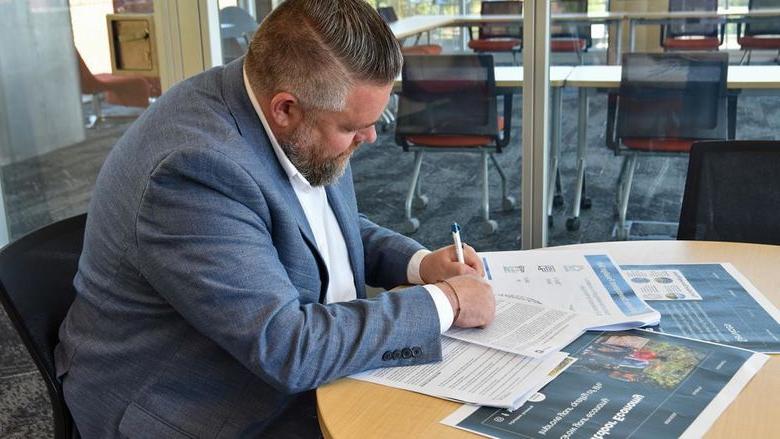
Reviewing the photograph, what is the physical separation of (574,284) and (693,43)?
5.71ft

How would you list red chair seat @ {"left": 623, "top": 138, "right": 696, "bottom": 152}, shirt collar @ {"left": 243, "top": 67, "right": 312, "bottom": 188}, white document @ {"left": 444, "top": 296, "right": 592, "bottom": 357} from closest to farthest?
1. white document @ {"left": 444, "top": 296, "right": 592, "bottom": 357}
2. shirt collar @ {"left": 243, "top": 67, "right": 312, "bottom": 188}
3. red chair seat @ {"left": 623, "top": 138, "right": 696, "bottom": 152}

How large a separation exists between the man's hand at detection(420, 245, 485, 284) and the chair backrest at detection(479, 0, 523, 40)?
1586 millimetres

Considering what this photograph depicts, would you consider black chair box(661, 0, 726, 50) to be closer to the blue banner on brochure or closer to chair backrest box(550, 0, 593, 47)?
chair backrest box(550, 0, 593, 47)

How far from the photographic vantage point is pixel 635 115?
3.28 meters

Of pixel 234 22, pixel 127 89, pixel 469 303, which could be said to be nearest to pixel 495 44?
pixel 234 22

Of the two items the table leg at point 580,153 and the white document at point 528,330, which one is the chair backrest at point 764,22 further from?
the white document at point 528,330

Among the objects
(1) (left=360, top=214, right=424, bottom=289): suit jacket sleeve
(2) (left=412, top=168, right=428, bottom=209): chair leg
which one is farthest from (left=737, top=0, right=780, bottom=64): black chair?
(1) (left=360, top=214, right=424, bottom=289): suit jacket sleeve

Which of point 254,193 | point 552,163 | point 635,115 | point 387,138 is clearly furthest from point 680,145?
point 254,193

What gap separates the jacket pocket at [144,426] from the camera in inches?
57.7

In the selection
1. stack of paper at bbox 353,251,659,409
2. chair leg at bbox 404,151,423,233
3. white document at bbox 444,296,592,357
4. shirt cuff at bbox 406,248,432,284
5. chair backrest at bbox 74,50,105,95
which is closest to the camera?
stack of paper at bbox 353,251,659,409

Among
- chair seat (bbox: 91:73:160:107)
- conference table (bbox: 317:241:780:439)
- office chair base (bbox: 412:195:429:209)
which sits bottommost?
office chair base (bbox: 412:195:429:209)

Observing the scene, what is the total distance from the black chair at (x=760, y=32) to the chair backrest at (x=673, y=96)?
0.10 metres

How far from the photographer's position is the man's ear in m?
1.48

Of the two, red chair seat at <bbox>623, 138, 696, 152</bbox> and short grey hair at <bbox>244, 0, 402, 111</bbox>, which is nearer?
short grey hair at <bbox>244, 0, 402, 111</bbox>
